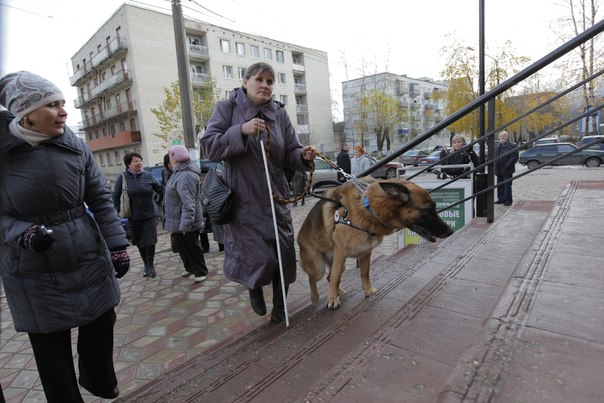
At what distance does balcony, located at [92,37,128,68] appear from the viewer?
110 feet

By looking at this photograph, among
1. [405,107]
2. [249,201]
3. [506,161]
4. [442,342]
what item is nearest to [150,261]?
[249,201]

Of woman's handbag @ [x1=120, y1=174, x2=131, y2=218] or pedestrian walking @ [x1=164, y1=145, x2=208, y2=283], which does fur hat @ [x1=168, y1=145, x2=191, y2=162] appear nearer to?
pedestrian walking @ [x1=164, y1=145, x2=208, y2=283]

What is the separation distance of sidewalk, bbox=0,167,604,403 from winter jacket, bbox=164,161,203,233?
38.1 inches

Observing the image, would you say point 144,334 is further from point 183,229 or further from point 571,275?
point 571,275

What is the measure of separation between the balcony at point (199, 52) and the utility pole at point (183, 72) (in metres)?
31.5

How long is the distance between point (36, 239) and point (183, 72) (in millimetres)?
7896

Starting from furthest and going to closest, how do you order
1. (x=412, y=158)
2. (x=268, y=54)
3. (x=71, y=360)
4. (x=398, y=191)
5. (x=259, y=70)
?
(x=268, y=54), (x=412, y=158), (x=398, y=191), (x=259, y=70), (x=71, y=360)

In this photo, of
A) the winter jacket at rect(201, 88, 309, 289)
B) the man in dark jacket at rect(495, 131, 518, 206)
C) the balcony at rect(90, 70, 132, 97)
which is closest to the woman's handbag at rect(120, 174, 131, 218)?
the winter jacket at rect(201, 88, 309, 289)

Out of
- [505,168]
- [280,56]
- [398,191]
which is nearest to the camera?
[398,191]

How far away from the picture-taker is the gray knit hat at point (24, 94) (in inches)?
68.7

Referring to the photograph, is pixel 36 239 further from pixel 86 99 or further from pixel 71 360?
pixel 86 99

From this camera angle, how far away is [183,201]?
16.0 feet

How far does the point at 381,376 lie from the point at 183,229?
12.3ft

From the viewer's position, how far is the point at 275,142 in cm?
273
